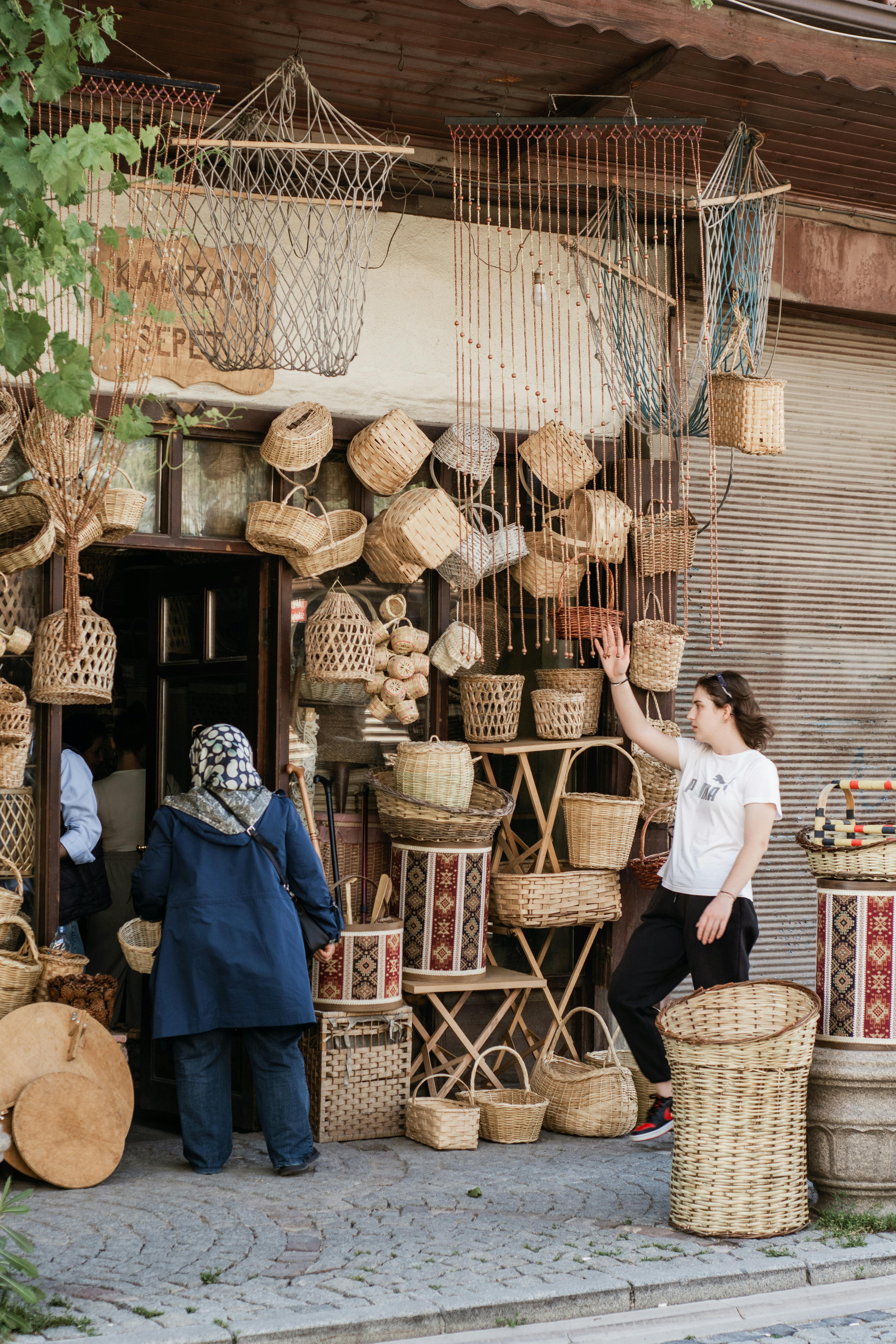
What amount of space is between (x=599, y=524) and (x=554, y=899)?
5.70ft

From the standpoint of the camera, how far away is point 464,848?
663 centimetres

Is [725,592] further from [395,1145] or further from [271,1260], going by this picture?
[271,1260]

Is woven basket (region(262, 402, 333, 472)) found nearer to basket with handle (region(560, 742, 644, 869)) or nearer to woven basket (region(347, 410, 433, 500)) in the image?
woven basket (region(347, 410, 433, 500))

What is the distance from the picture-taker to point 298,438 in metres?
6.47

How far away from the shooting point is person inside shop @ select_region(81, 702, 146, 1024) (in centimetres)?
759

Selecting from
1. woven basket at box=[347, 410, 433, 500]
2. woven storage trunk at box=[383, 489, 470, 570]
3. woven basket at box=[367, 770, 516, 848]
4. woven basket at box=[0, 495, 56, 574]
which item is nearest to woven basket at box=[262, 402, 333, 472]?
woven basket at box=[347, 410, 433, 500]

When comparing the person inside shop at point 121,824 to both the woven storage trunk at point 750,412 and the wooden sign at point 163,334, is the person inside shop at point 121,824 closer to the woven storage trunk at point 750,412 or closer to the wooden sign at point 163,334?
the wooden sign at point 163,334

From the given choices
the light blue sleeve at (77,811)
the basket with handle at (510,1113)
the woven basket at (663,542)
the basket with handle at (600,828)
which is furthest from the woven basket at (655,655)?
the light blue sleeve at (77,811)

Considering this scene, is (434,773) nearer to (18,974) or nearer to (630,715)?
(630,715)

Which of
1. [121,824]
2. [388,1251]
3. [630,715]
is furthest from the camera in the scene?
[121,824]

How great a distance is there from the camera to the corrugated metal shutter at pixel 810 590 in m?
7.96

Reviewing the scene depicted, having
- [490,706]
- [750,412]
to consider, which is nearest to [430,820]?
[490,706]

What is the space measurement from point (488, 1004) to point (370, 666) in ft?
A: 5.70

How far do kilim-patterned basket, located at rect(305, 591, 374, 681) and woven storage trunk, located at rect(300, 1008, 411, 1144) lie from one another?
143 centimetres
